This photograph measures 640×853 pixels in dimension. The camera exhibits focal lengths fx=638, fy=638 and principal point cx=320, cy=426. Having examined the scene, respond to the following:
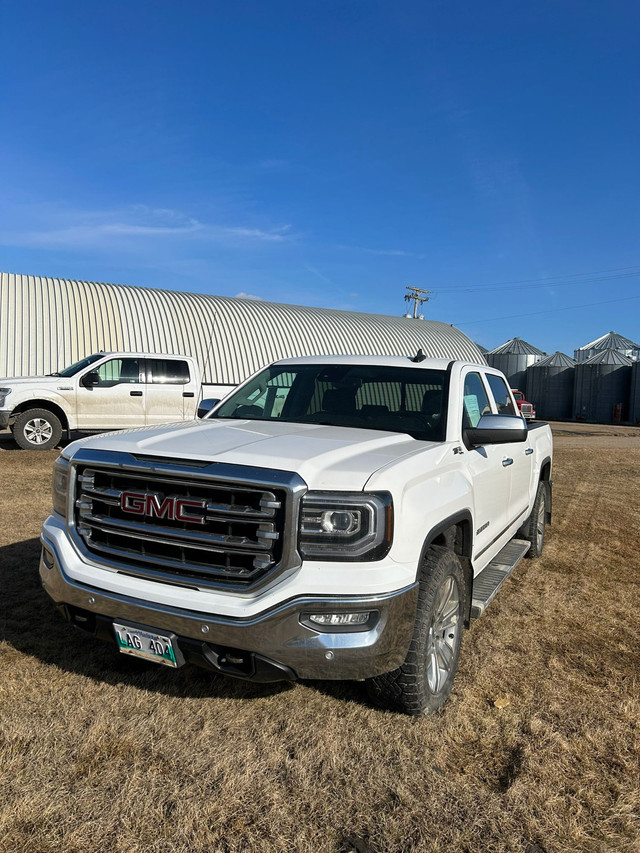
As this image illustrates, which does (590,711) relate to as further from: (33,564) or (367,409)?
(33,564)

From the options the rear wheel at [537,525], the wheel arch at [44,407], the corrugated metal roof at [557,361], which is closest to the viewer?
the rear wheel at [537,525]

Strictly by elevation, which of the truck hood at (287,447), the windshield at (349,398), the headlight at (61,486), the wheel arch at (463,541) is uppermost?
the windshield at (349,398)

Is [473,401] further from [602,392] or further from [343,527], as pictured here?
[602,392]

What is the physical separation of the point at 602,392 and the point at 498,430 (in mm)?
39777

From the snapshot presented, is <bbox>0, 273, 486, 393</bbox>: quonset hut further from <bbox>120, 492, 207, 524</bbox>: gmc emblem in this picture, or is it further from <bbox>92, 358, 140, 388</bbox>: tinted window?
<bbox>120, 492, 207, 524</bbox>: gmc emblem

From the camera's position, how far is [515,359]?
47281 millimetres

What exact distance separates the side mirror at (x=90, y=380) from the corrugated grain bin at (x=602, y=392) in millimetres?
34505

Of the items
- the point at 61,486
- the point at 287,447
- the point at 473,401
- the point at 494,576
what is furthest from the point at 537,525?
the point at 61,486

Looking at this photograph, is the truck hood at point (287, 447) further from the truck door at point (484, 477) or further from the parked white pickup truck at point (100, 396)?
the parked white pickup truck at point (100, 396)

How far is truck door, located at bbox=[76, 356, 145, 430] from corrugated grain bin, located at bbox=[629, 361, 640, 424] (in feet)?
110

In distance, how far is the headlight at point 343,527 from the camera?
261cm

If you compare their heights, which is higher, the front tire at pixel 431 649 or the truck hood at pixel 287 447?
the truck hood at pixel 287 447

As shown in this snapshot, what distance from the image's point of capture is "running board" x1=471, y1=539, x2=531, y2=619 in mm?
3719

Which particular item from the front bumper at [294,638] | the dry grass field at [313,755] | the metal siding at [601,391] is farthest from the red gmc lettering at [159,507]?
the metal siding at [601,391]
